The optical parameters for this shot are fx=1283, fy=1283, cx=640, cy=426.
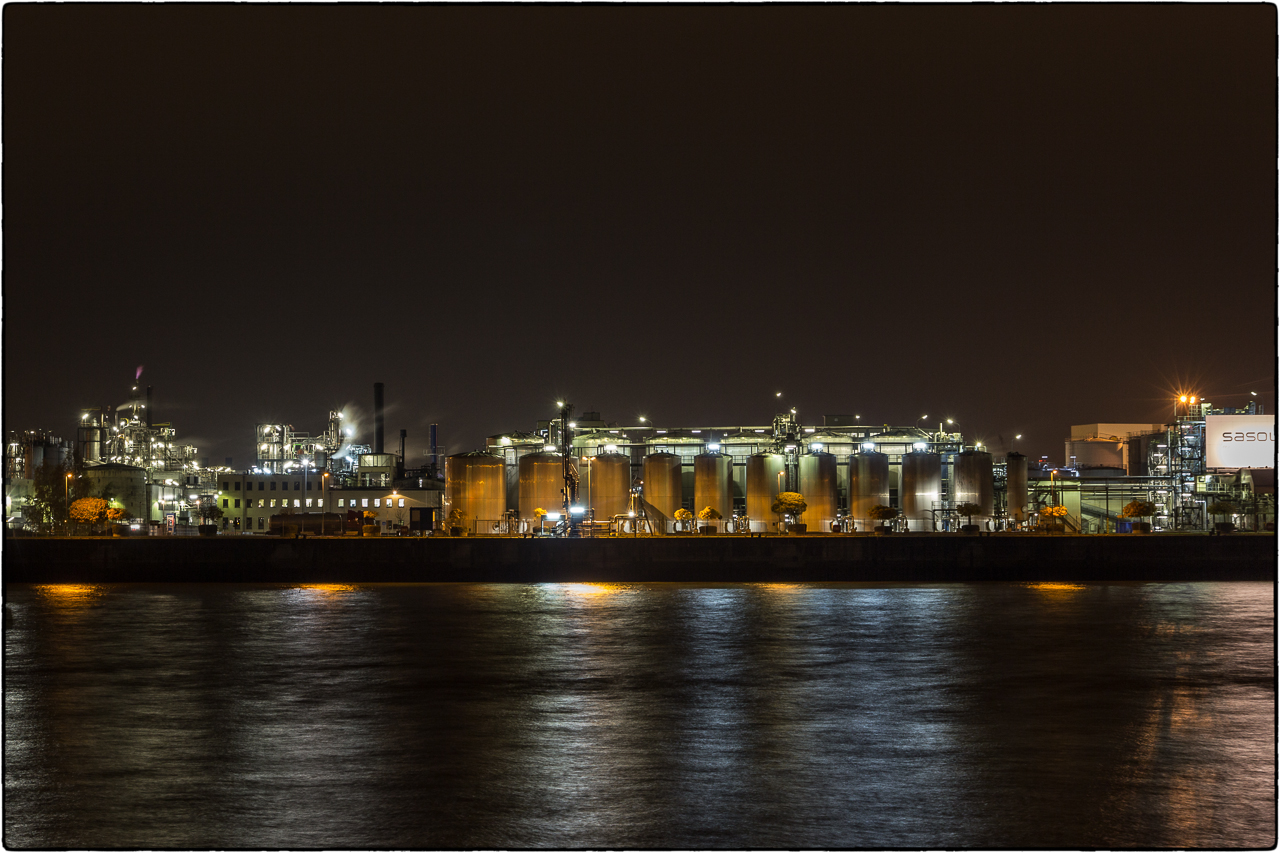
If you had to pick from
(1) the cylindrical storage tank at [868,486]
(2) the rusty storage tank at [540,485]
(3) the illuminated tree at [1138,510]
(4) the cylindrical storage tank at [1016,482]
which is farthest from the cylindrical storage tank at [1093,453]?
(2) the rusty storage tank at [540,485]

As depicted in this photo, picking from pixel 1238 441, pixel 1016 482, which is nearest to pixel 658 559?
pixel 1016 482

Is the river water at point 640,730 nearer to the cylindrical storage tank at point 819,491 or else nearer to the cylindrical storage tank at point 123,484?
the cylindrical storage tank at point 819,491

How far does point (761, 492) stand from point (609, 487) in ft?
30.4

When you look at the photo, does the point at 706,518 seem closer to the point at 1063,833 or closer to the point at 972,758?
the point at 972,758

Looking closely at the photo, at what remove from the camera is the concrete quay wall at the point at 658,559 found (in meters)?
62.9

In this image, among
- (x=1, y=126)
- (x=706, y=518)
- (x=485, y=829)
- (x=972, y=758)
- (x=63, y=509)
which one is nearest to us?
(x=1, y=126)

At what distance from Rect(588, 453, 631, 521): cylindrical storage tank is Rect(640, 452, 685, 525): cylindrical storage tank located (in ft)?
4.87

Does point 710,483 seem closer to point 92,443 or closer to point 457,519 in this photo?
point 457,519

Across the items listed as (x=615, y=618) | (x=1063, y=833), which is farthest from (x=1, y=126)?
(x=615, y=618)

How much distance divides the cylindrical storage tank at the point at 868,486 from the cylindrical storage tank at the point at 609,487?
13728 millimetres

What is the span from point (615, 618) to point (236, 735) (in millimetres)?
22892

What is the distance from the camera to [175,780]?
54.0ft

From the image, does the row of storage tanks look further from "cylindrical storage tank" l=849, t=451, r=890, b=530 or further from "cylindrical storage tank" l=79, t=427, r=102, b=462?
"cylindrical storage tank" l=79, t=427, r=102, b=462

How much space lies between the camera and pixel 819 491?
76.5 metres
